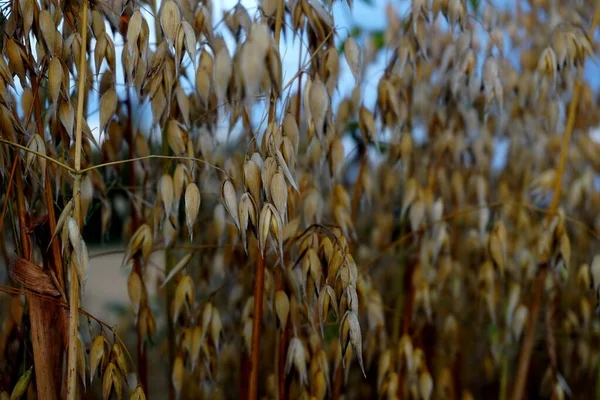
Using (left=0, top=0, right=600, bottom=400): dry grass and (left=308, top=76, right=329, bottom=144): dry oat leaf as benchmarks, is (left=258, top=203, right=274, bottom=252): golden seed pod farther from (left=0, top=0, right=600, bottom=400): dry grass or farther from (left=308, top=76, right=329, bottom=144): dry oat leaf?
(left=308, top=76, right=329, bottom=144): dry oat leaf

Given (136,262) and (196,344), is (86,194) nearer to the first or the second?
(136,262)

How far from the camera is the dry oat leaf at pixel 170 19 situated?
666 mm

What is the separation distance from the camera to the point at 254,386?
2.50 feet

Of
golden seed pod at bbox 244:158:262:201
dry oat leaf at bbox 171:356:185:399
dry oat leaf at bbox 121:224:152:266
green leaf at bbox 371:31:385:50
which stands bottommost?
dry oat leaf at bbox 171:356:185:399

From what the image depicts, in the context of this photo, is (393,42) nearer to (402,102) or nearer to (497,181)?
(402,102)

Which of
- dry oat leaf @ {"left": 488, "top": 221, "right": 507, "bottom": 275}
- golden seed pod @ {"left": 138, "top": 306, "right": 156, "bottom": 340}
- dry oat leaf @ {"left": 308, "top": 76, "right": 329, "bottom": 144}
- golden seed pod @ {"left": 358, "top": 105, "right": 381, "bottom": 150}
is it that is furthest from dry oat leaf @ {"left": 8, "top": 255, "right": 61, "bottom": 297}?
dry oat leaf @ {"left": 488, "top": 221, "right": 507, "bottom": 275}

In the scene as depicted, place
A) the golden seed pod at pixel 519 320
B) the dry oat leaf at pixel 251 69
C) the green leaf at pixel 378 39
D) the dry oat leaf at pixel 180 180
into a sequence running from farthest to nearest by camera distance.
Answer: the green leaf at pixel 378 39
the golden seed pod at pixel 519 320
the dry oat leaf at pixel 180 180
the dry oat leaf at pixel 251 69

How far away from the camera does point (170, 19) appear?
26.4 inches

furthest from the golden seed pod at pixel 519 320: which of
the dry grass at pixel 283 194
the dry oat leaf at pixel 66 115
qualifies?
the dry oat leaf at pixel 66 115

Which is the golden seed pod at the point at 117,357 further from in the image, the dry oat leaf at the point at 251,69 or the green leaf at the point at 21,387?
the dry oat leaf at the point at 251,69

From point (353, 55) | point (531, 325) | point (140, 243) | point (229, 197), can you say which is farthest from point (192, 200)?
point (531, 325)

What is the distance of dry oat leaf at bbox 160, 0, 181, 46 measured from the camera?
67cm

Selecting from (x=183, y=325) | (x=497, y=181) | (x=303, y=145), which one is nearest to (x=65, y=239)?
(x=183, y=325)

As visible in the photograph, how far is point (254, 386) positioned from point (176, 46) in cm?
39
